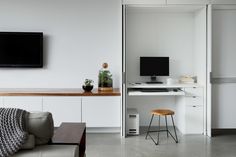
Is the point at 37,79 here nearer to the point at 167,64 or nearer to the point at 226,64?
the point at 167,64

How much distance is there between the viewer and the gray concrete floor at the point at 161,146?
3748 mm

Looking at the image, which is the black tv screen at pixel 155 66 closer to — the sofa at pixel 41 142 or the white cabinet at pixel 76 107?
the white cabinet at pixel 76 107

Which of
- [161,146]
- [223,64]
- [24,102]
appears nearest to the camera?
[161,146]

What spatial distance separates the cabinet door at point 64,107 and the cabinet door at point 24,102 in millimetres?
123

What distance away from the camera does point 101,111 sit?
4.75 metres

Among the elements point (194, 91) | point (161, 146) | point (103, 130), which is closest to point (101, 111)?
point (103, 130)

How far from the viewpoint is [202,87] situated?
4.75 metres

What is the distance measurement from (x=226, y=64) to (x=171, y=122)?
153cm

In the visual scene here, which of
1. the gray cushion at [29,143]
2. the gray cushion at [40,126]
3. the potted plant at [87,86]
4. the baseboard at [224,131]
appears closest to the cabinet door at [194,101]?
the baseboard at [224,131]

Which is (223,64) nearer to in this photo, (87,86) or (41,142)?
(87,86)

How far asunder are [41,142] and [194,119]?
3.25m

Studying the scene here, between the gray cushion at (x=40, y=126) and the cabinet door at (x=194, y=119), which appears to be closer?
the gray cushion at (x=40, y=126)

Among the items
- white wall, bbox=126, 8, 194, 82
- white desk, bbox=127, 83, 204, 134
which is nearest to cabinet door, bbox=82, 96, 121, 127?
white desk, bbox=127, 83, 204, 134

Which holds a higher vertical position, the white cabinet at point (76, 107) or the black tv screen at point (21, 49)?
the black tv screen at point (21, 49)
